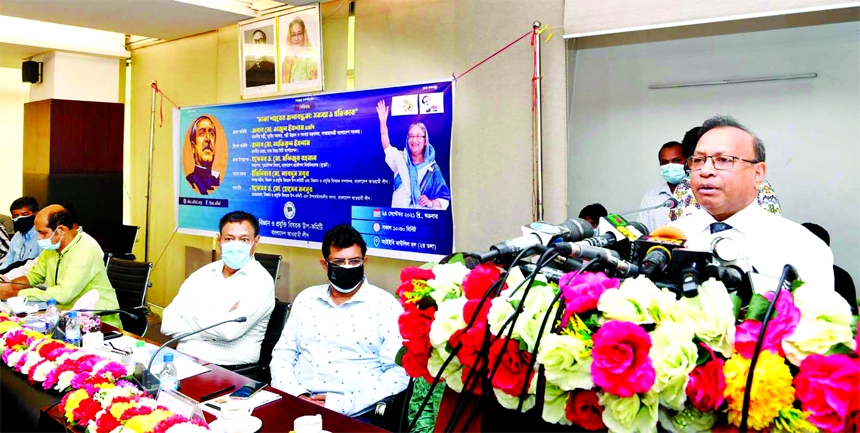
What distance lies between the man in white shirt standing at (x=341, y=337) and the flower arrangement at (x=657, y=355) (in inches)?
68.6

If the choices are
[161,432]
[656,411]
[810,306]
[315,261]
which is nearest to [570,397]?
[656,411]

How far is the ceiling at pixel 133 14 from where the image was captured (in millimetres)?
4906

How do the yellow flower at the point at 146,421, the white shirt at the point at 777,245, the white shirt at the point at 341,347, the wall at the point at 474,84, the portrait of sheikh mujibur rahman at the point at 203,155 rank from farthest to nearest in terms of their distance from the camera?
the portrait of sheikh mujibur rahman at the point at 203,155
the wall at the point at 474,84
the white shirt at the point at 341,347
the yellow flower at the point at 146,421
the white shirt at the point at 777,245

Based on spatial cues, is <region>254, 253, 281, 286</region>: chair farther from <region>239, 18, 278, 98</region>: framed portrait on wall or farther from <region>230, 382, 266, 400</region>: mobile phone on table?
<region>230, 382, 266, 400</region>: mobile phone on table

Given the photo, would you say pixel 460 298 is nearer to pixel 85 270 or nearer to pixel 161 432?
pixel 161 432

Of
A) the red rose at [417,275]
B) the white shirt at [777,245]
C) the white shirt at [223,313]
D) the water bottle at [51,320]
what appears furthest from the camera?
the white shirt at [223,313]

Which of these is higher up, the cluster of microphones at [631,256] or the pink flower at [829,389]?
the cluster of microphones at [631,256]

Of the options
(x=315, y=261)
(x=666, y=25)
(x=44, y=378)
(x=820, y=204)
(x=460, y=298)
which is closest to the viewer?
(x=460, y=298)

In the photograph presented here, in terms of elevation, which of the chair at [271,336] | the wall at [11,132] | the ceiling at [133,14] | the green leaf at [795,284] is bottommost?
the chair at [271,336]

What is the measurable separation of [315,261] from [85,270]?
166 centimetres

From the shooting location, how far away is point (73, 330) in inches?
109

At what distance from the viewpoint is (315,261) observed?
194 inches

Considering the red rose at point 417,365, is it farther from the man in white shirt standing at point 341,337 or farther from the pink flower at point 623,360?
the man in white shirt standing at point 341,337

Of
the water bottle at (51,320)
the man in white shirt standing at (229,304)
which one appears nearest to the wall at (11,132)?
the water bottle at (51,320)
